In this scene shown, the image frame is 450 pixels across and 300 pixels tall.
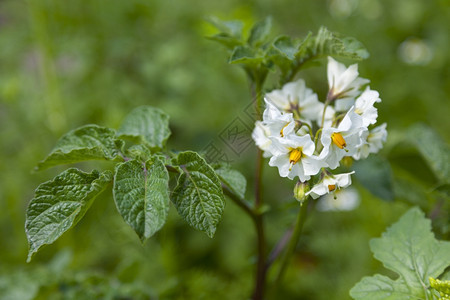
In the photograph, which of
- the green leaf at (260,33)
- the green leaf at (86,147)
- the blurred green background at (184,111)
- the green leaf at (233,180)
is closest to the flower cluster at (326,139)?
the green leaf at (233,180)

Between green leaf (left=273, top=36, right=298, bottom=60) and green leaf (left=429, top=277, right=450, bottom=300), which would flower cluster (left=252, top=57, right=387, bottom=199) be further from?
green leaf (left=429, top=277, right=450, bottom=300)

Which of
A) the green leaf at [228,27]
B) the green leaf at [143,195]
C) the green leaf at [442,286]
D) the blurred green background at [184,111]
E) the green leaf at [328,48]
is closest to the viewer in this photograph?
the green leaf at [143,195]

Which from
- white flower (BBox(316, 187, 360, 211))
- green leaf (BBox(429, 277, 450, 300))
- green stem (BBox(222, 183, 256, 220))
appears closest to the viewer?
green leaf (BBox(429, 277, 450, 300))

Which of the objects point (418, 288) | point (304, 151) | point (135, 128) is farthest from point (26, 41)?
point (418, 288)

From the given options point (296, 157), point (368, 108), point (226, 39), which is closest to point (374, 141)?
point (368, 108)

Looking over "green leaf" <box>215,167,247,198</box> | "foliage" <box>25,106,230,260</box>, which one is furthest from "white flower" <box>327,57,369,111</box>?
"foliage" <box>25,106,230,260</box>

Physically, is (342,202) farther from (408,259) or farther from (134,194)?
(134,194)

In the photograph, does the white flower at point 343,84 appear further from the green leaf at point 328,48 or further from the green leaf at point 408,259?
the green leaf at point 408,259

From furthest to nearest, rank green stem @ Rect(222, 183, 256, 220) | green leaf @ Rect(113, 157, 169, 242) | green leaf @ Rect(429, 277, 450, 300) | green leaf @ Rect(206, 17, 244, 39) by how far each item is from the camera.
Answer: green leaf @ Rect(206, 17, 244, 39) → green stem @ Rect(222, 183, 256, 220) → green leaf @ Rect(429, 277, 450, 300) → green leaf @ Rect(113, 157, 169, 242)
